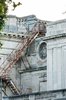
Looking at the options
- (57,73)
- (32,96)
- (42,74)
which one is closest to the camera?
(32,96)

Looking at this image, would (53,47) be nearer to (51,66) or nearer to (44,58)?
(51,66)

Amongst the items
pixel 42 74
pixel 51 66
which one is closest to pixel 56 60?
pixel 51 66

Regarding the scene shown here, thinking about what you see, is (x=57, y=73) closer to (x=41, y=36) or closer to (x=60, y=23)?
(x=60, y=23)

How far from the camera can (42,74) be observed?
64375 millimetres

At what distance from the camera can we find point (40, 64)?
65.9 m

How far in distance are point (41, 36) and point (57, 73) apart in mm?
9125

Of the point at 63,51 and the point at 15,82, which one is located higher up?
the point at 63,51

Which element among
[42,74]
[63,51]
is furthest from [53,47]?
[42,74]

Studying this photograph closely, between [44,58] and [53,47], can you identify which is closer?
[53,47]

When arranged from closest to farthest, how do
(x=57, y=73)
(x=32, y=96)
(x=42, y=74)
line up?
(x=32, y=96), (x=57, y=73), (x=42, y=74)

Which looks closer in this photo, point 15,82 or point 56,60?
point 56,60

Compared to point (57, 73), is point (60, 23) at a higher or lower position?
higher

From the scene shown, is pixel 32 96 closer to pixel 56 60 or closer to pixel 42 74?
pixel 56 60

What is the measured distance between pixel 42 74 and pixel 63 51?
6.59 m
